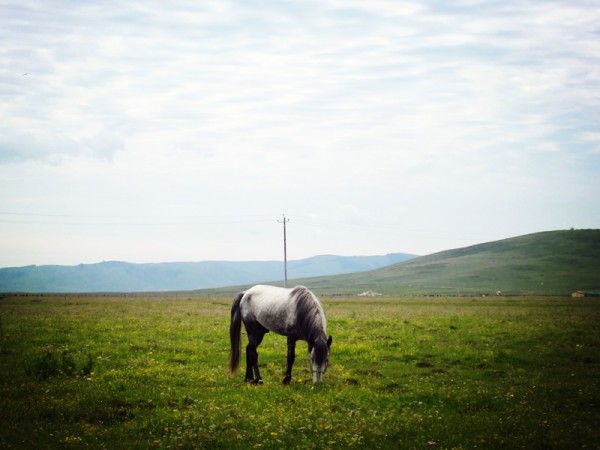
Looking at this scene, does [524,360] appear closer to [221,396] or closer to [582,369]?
[582,369]

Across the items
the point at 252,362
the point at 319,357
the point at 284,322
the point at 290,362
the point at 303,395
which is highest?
the point at 284,322

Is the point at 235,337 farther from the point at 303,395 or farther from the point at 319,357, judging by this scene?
the point at 303,395

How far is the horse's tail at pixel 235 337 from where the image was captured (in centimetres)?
1830

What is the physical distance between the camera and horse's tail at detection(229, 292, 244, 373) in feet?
60.0

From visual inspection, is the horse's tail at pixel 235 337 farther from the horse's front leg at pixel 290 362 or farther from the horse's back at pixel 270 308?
the horse's front leg at pixel 290 362

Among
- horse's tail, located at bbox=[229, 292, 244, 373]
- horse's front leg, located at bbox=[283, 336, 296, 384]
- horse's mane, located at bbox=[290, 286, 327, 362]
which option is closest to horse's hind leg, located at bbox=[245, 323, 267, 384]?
horse's tail, located at bbox=[229, 292, 244, 373]

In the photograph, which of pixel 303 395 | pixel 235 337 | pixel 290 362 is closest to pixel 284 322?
pixel 290 362

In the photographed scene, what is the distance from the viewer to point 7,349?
22.2 m

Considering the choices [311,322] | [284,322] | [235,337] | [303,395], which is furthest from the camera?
[235,337]

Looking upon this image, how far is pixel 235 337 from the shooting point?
1866 cm

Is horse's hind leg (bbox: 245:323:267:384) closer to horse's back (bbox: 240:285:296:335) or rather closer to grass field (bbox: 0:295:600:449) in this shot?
grass field (bbox: 0:295:600:449)

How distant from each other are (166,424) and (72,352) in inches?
467

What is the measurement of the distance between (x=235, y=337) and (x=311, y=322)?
3.35 metres

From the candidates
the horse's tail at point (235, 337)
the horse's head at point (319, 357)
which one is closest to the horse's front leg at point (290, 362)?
the horse's head at point (319, 357)
